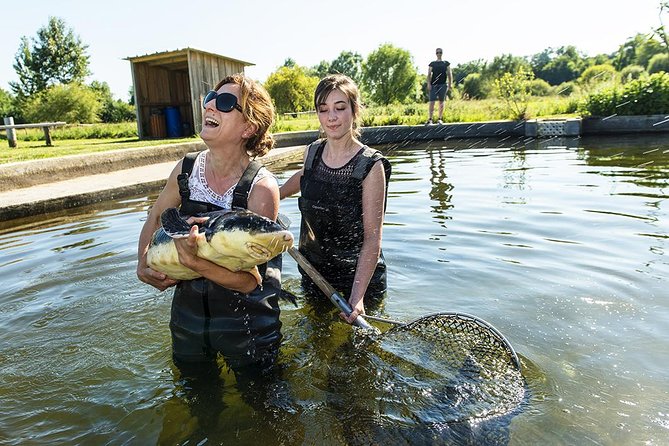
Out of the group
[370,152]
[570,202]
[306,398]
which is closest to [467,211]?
[570,202]

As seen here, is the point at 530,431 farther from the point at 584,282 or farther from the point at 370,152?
the point at 584,282

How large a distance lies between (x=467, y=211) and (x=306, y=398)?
5215 mm

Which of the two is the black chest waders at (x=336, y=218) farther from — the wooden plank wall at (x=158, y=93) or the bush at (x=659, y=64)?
the bush at (x=659, y=64)

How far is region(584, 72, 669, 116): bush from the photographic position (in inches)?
623

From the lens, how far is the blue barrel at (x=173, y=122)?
1934 cm

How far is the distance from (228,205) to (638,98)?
1732 cm

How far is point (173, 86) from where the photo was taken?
21000 millimetres

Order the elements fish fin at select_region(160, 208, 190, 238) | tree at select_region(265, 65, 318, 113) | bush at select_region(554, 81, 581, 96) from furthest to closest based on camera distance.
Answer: tree at select_region(265, 65, 318, 113) → bush at select_region(554, 81, 581, 96) → fish fin at select_region(160, 208, 190, 238)

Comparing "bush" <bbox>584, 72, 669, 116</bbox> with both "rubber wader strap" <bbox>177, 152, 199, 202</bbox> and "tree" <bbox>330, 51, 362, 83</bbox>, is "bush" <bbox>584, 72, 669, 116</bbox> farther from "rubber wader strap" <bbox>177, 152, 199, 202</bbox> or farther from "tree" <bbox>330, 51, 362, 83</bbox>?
"tree" <bbox>330, 51, 362, 83</bbox>

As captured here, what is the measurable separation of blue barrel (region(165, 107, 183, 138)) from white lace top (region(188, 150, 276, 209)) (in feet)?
58.0

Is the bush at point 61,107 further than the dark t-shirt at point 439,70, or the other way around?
the bush at point 61,107

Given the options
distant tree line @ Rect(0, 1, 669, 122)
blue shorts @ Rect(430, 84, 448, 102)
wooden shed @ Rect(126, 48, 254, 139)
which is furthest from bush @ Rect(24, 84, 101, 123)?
blue shorts @ Rect(430, 84, 448, 102)

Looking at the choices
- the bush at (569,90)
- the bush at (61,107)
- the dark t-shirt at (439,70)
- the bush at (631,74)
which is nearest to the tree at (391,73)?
the bush at (569,90)

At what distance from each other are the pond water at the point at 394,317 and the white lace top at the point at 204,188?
1197 mm
